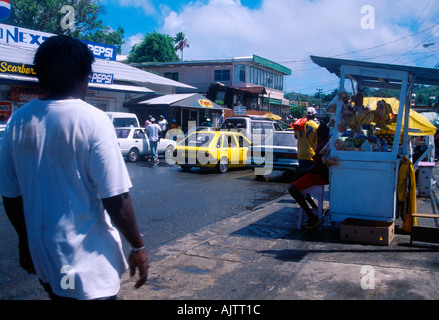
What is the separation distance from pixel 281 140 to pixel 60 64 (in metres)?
11.2

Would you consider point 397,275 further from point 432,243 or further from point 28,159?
point 28,159

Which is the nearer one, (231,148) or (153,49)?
(231,148)

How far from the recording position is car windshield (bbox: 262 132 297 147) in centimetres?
1262

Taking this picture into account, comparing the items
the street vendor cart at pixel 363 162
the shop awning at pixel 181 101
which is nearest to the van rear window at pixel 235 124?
the shop awning at pixel 181 101

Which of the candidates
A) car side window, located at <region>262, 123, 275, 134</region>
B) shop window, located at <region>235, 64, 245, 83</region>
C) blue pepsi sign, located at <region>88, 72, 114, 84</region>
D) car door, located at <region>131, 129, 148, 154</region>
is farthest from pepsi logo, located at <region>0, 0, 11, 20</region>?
shop window, located at <region>235, 64, 245, 83</region>

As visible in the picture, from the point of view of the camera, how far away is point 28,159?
1.92 metres

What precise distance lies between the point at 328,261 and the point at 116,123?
14.4 meters

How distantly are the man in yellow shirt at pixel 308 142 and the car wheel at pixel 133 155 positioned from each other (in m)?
10.1

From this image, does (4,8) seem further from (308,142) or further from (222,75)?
(222,75)

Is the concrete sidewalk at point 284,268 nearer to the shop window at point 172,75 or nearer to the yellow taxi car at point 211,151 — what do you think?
the yellow taxi car at point 211,151

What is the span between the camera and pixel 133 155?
670 inches

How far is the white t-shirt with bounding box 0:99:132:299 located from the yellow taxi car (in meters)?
11.7

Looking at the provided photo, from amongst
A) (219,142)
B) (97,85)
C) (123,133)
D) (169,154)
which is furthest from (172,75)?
(219,142)

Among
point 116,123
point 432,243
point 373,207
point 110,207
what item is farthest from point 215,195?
point 116,123
